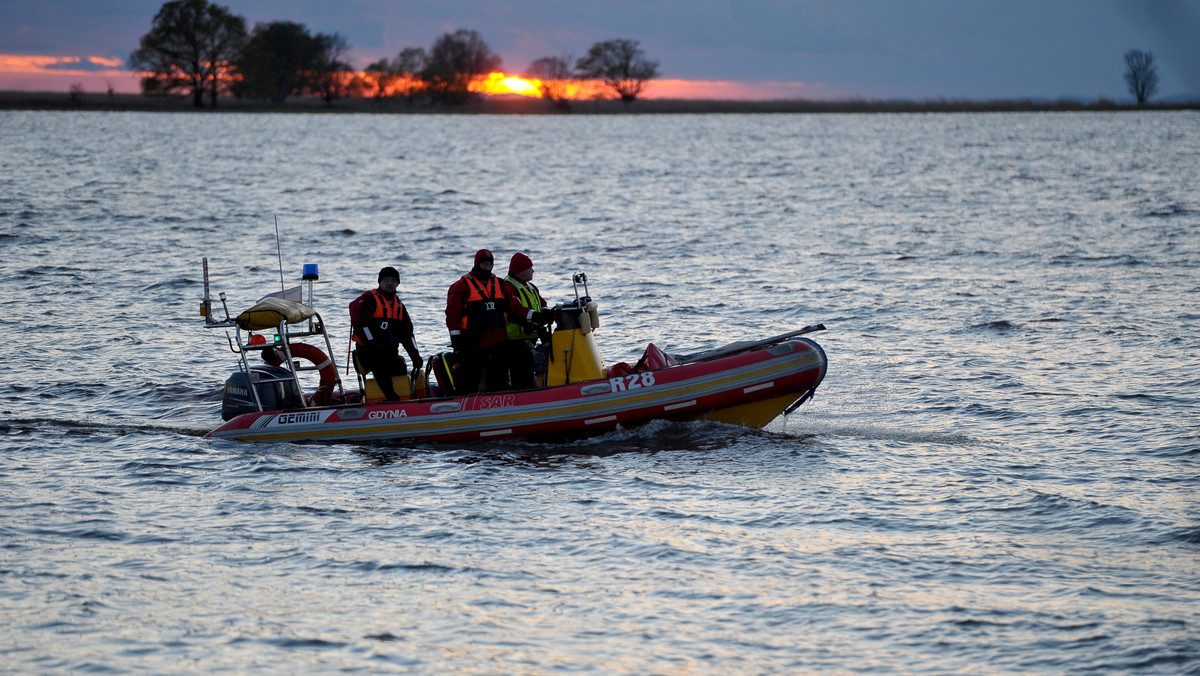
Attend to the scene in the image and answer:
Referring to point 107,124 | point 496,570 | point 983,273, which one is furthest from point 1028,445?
point 107,124

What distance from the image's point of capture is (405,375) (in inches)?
411

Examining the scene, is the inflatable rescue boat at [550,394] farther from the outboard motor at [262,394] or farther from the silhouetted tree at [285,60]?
the silhouetted tree at [285,60]

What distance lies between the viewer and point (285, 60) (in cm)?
10619

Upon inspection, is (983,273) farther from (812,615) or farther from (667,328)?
(812,615)

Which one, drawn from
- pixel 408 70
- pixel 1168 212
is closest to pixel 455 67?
pixel 408 70

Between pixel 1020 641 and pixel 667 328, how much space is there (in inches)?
393

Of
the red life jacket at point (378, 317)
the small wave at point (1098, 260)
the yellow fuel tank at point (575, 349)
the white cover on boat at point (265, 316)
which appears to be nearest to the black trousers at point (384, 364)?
the red life jacket at point (378, 317)

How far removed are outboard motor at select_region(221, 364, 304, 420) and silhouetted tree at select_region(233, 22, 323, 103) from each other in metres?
92.1

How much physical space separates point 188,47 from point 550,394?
90182 millimetres

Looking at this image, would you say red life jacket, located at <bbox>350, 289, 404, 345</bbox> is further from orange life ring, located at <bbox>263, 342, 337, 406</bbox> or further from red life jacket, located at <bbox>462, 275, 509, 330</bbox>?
orange life ring, located at <bbox>263, 342, 337, 406</bbox>

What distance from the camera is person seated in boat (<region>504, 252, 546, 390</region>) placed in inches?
397

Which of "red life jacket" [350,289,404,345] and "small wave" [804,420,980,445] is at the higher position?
"red life jacket" [350,289,404,345]

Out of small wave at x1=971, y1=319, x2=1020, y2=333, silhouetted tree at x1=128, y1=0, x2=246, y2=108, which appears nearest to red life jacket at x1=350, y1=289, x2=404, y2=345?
small wave at x1=971, y1=319, x2=1020, y2=333

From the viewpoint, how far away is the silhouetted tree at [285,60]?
97938mm
